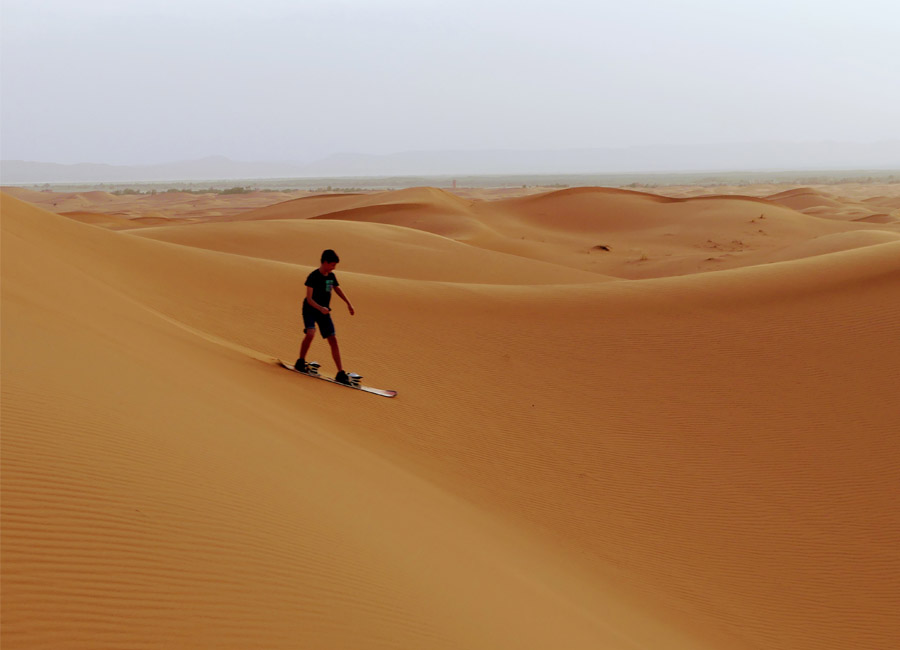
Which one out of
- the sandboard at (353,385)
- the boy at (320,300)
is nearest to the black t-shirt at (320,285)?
the boy at (320,300)

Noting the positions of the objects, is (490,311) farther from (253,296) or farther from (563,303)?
(253,296)

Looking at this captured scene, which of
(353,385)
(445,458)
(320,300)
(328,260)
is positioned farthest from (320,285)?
(445,458)

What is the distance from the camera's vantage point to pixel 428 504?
633cm

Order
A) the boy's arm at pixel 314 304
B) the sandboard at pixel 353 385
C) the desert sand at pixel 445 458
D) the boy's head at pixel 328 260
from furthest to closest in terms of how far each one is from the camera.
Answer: the sandboard at pixel 353 385, the boy's arm at pixel 314 304, the boy's head at pixel 328 260, the desert sand at pixel 445 458

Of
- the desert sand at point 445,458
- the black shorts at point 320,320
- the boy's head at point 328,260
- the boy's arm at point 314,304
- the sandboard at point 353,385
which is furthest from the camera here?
the sandboard at point 353,385

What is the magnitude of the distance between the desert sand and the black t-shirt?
94 centimetres

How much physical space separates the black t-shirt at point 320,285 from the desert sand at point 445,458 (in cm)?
94

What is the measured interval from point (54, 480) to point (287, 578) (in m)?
1.16

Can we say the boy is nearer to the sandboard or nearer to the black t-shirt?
the black t-shirt

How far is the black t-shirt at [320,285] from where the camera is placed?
8.58 m

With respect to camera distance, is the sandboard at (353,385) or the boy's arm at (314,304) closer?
the boy's arm at (314,304)

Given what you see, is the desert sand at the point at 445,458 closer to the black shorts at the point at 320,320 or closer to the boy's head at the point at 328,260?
the black shorts at the point at 320,320

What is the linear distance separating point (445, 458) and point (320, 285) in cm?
232

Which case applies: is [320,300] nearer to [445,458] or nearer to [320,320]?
[320,320]
